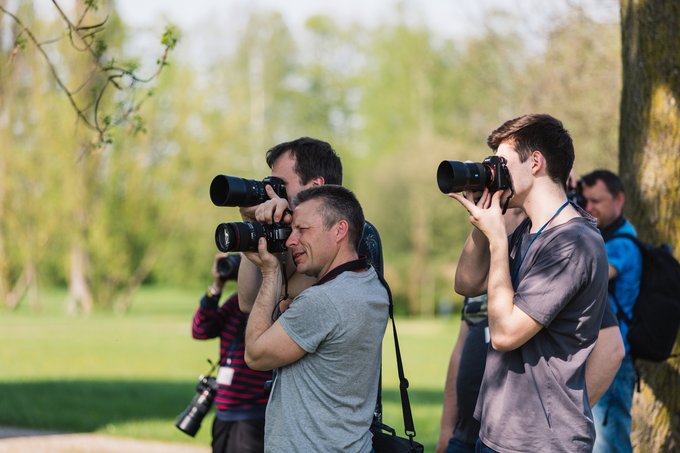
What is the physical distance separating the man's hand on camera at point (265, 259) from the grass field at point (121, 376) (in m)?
6.46

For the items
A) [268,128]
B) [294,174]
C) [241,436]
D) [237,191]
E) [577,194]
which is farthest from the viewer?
[268,128]

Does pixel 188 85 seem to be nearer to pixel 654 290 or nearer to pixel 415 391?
pixel 415 391

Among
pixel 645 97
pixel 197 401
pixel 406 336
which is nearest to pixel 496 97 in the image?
pixel 406 336

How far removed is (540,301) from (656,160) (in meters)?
3.37

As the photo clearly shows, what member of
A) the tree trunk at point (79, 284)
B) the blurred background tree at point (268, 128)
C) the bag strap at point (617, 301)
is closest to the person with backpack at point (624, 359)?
the bag strap at point (617, 301)

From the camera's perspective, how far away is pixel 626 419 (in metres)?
5.30

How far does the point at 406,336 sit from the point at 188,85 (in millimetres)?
15695

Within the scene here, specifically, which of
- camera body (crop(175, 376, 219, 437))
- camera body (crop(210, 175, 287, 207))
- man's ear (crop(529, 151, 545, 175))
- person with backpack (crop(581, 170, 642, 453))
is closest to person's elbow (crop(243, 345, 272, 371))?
camera body (crop(210, 175, 287, 207))

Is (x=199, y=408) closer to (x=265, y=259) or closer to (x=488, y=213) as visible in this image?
(x=265, y=259)

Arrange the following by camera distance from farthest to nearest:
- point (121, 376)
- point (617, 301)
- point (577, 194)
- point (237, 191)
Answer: point (121, 376) → point (577, 194) → point (617, 301) → point (237, 191)

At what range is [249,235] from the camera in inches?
140

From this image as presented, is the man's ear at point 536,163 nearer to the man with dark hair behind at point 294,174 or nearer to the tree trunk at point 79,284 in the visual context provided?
the man with dark hair behind at point 294,174

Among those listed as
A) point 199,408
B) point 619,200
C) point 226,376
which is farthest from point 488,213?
point 199,408

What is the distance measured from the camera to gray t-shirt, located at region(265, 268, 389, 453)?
11.1 ft
